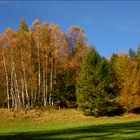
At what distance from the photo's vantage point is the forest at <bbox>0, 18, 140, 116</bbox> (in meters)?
56.5

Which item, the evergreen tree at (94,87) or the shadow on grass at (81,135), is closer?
the shadow on grass at (81,135)

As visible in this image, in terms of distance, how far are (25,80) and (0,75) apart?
4.59 metres

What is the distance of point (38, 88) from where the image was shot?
62.2 m

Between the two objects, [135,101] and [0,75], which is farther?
[0,75]

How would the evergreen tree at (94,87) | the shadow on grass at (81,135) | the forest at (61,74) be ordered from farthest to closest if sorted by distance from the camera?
1. the forest at (61,74)
2. the evergreen tree at (94,87)
3. the shadow on grass at (81,135)

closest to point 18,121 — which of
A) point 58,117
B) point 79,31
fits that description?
point 58,117

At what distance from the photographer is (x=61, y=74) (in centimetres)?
6569

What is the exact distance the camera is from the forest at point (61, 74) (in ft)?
185

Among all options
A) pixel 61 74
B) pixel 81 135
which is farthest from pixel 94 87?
pixel 81 135

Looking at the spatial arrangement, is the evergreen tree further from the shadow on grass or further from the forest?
the shadow on grass

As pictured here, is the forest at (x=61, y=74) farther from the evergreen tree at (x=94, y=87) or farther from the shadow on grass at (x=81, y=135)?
the shadow on grass at (x=81, y=135)

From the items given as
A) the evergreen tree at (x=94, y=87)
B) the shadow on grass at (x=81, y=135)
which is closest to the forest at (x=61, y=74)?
the evergreen tree at (x=94, y=87)

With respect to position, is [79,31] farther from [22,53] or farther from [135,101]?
[135,101]

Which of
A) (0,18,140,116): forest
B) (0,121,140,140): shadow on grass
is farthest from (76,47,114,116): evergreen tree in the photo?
(0,121,140,140): shadow on grass
